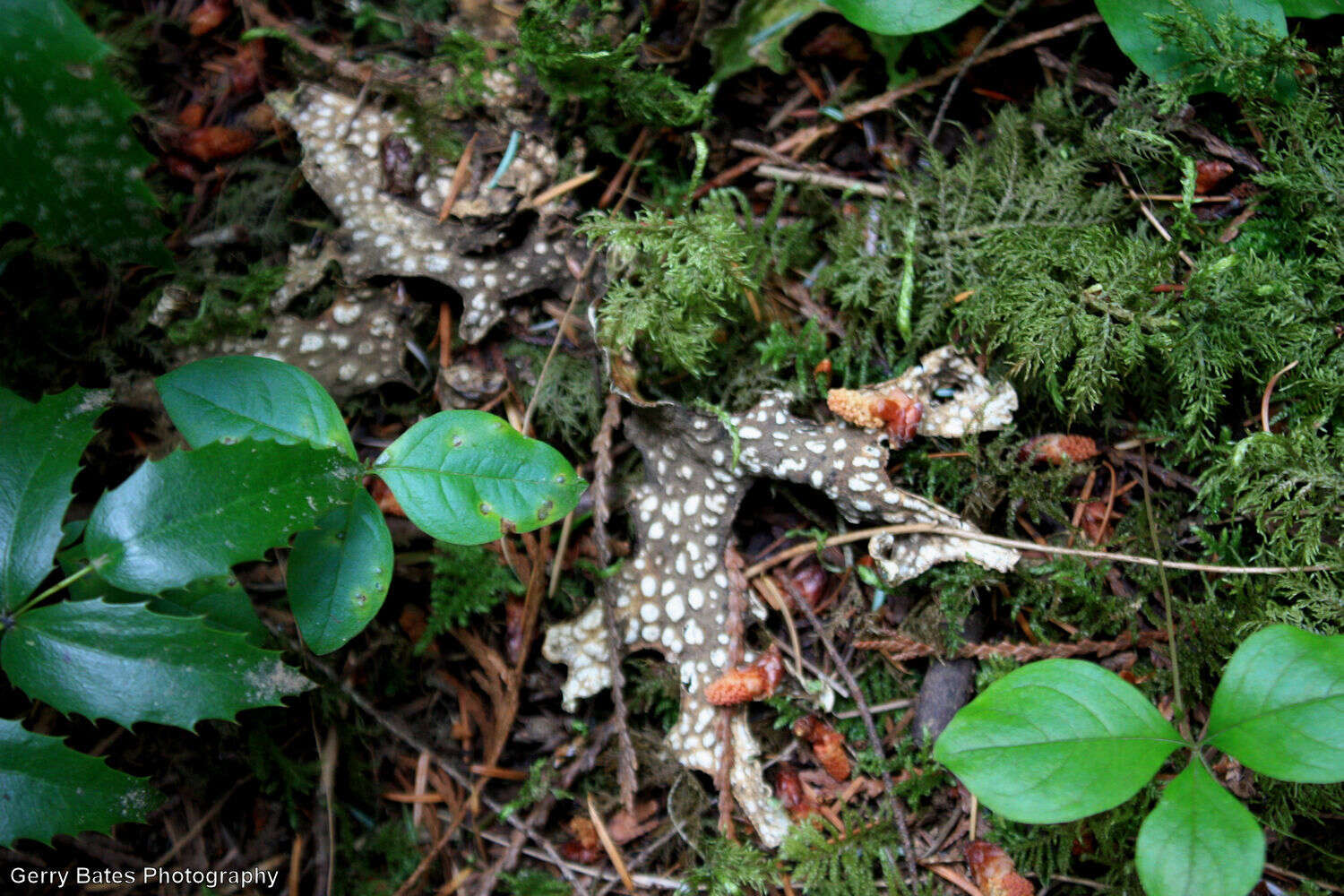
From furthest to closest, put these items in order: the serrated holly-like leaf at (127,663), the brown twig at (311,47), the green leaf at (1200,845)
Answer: the brown twig at (311,47), the serrated holly-like leaf at (127,663), the green leaf at (1200,845)

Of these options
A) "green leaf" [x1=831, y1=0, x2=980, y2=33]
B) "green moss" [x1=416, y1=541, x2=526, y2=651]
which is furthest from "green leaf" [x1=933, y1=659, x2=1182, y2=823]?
"green leaf" [x1=831, y1=0, x2=980, y2=33]

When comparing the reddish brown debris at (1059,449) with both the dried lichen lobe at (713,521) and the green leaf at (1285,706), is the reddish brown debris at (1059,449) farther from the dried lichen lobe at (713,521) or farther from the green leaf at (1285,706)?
the green leaf at (1285,706)

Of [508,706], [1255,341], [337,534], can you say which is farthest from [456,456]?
[1255,341]

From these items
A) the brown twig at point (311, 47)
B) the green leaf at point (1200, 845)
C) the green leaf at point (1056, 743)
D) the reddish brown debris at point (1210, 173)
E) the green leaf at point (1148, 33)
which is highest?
the green leaf at point (1148, 33)

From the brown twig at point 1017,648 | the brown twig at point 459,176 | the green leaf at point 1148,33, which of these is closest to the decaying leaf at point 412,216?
the brown twig at point 459,176

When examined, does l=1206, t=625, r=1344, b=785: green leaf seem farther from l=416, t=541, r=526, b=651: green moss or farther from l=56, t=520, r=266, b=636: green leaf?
l=56, t=520, r=266, b=636: green leaf

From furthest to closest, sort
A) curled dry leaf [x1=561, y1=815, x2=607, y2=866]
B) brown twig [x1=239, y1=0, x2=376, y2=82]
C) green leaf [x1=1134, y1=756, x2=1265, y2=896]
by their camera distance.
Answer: brown twig [x1=239, y1=0, x2=376, y2=82]
curled dry leaf [x1=561, y1=815, x2=607, y2=866]
green leaf [x1=1134, y1=756, x2=1265, y2=896]
